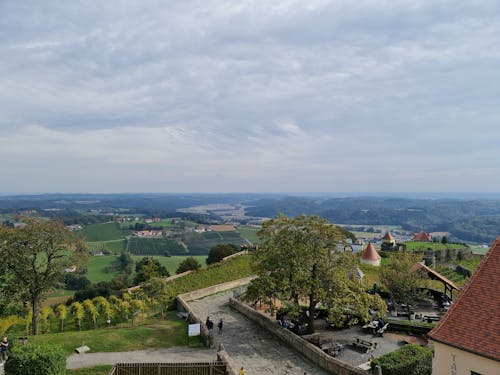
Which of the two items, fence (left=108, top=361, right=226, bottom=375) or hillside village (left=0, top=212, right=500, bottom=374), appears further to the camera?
fence (left=108, top=361, right=226, bottom=375)

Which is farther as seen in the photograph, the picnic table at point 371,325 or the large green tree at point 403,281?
the large green tree at point 403,281

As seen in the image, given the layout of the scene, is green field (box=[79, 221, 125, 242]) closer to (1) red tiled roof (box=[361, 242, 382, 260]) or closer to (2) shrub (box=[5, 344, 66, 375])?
(1) red tiled roof (box=[361, 242, 382, 260])

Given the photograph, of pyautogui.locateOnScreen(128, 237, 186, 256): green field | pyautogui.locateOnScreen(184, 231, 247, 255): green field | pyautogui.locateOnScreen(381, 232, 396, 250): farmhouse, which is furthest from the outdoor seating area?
pyautogui.locateOnScreen(184, 231, 247, 255): green field

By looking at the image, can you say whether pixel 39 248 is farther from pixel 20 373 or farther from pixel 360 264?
pixel 360 264

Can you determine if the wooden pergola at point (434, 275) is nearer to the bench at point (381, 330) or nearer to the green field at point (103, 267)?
the bench at point (381, 330)

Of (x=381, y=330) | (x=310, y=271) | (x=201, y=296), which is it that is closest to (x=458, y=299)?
(x=310, y=271)

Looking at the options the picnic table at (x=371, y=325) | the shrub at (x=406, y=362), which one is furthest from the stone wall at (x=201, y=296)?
the picnic table at (x=371, y=325)
